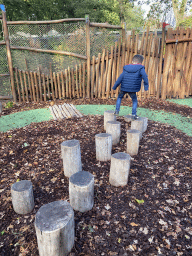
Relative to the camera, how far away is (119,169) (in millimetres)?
2369

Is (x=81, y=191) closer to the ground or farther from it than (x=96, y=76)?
closer to the ground

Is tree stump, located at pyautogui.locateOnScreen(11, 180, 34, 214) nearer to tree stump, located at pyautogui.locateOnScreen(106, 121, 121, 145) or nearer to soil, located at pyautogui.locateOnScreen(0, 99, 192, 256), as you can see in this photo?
soil, located at pyautogui.locateOnScreen(0, 99, 192, 256)

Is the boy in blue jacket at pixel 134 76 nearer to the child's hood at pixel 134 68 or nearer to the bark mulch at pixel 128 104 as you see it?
the child's hood at pixel 134 68

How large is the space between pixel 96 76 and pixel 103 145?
408 cm

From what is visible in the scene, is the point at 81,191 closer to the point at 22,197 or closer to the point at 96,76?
the point at 22,197

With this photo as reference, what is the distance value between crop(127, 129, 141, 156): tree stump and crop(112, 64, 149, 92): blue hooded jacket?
1.30 metres

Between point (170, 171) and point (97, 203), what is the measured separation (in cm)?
131

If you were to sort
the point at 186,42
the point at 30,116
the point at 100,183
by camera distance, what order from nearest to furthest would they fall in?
the point at 100,183 < the point at 30,116 < the point at 186,42

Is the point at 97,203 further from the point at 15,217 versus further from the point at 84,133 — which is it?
the point at 84,133

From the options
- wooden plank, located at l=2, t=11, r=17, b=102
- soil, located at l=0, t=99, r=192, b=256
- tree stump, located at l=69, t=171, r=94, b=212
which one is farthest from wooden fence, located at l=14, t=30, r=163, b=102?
tree stump, located at l=69, t=171, r=94, b=212

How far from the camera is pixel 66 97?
6738mm

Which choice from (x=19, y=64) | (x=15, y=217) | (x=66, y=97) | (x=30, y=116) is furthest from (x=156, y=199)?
(x=19, y=64)

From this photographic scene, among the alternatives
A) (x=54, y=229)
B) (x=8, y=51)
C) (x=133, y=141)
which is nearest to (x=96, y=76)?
(x=8, y=51)

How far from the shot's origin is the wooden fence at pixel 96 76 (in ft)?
19.9
